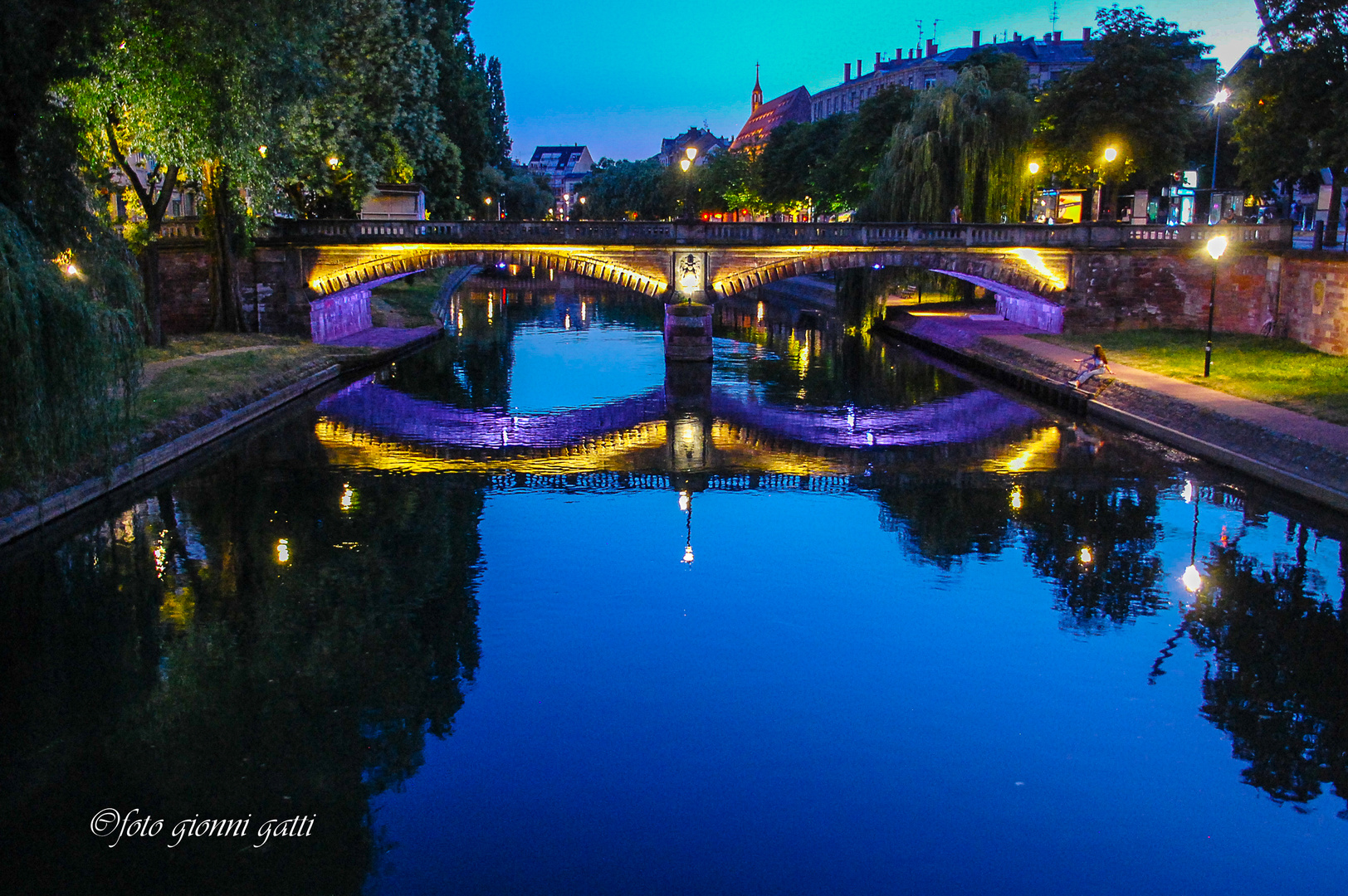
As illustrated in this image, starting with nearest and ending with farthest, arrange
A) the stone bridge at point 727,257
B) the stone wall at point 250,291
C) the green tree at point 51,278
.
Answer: the green tree at point 51,278 → the stone wall at point 250,291 → the stone bridge at point 727,257

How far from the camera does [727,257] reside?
48.0 meters

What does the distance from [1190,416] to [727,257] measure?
22.4m

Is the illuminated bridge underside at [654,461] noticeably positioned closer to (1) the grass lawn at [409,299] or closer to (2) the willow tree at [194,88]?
(2) the willow tree at [194,88]

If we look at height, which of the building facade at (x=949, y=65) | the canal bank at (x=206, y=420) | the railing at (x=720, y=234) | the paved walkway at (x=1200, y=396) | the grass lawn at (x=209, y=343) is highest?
the building facade at (x=949, y=65)

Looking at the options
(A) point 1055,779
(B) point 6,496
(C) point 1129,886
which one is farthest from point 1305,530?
(B) point 6,496

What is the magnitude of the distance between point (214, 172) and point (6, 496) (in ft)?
78.7

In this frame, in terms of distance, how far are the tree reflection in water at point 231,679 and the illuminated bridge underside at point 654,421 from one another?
9055 millimetres

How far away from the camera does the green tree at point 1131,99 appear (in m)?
52.2

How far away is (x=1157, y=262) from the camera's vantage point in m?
48.6

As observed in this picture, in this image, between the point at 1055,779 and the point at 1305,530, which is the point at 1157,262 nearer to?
the point at 1305,530

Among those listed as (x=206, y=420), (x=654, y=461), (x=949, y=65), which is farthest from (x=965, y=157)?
(x=949, y=65)

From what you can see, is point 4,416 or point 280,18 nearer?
point 4,416

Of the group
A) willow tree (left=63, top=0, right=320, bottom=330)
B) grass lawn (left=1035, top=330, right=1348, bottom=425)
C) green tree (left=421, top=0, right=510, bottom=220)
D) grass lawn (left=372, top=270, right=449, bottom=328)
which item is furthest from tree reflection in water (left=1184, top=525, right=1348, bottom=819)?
grass lawn (left=372, top=270, right=449, bottom=328)

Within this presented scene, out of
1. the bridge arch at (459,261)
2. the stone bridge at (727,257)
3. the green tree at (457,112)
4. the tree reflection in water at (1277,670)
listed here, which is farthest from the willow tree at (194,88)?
the tree reflection in water at (1277,670)
